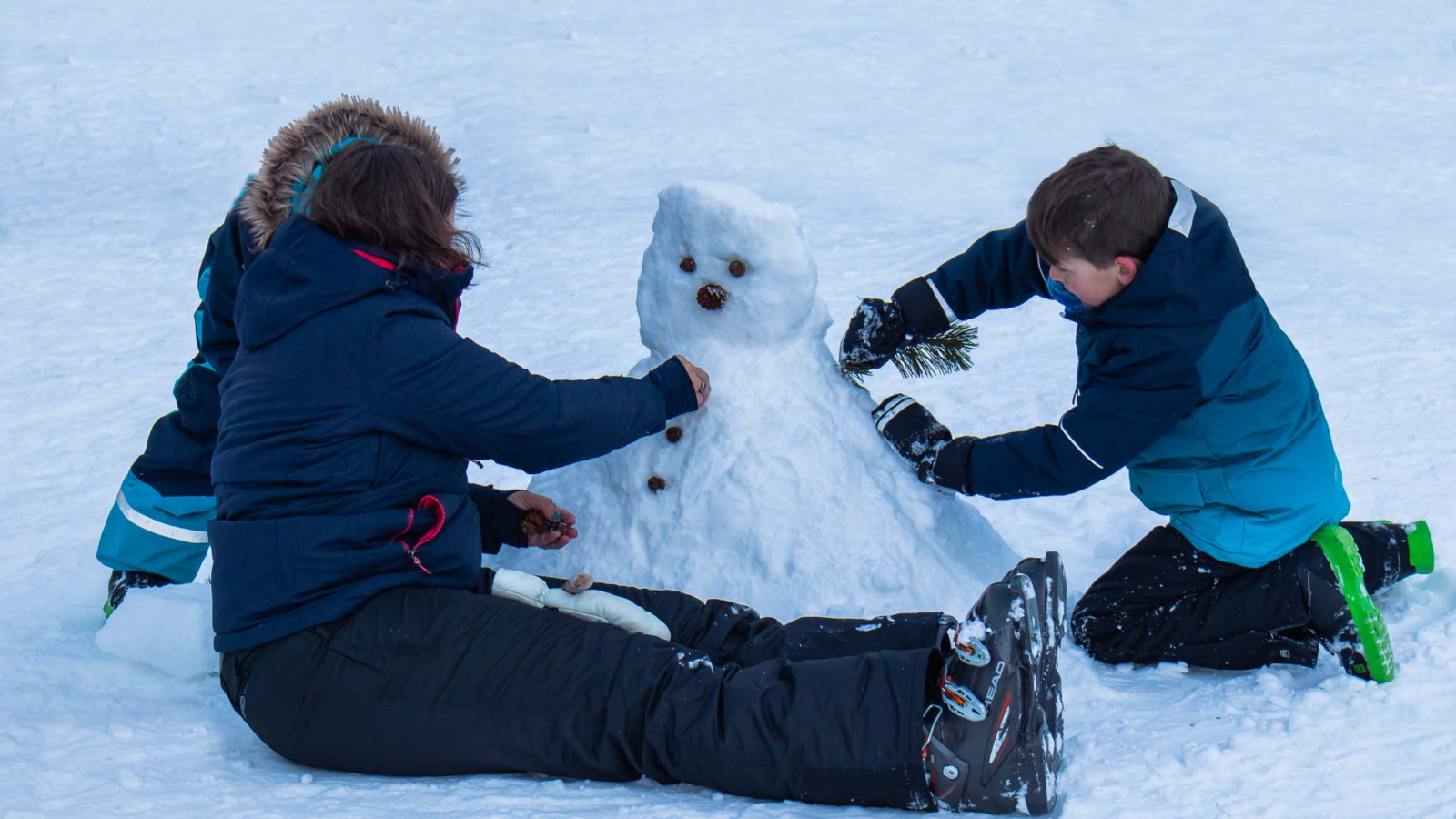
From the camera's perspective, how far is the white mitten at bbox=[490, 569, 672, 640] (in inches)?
89.0

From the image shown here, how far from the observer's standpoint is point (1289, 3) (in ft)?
27.4

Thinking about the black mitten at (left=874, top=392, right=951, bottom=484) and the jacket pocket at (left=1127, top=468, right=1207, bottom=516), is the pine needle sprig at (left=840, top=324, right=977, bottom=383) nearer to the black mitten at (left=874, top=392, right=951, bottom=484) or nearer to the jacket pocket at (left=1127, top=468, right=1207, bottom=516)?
the black mitten at (left=874, top=392, right=951, bottom=484)

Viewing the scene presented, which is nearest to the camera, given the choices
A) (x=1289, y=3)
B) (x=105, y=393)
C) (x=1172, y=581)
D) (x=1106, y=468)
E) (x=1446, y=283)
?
(x=1106, y=468)

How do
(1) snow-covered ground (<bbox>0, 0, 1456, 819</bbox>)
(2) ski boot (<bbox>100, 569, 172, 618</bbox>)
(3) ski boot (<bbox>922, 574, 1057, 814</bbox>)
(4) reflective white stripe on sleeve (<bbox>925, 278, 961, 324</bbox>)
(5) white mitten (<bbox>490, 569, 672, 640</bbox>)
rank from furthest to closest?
(2) ski boot (<bbox>100, 569, 172, 618</bbox>) < (4) reflective white stripe on sleeve (<bbox>925, 278, 961, 324</bbox>) < (5) white mitten (<bbox>490, 569, 672, 640</bbox>) < (1) snow-covered ground (<bbox>0, 0, 1456, 819</bbox>) < (3) ski boot (<bbox>922, 574, 1057, 814</bbox>)

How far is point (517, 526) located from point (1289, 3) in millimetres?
7581

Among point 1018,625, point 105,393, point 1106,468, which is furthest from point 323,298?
point 105,393

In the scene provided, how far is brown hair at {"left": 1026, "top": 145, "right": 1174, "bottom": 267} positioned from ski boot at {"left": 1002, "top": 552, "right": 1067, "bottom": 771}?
1.91ft

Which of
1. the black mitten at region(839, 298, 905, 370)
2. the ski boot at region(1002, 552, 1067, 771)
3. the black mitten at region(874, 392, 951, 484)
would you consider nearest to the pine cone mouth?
the black mitten at region(839, 298, 905, 370)

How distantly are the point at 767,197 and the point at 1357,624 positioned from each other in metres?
3.80

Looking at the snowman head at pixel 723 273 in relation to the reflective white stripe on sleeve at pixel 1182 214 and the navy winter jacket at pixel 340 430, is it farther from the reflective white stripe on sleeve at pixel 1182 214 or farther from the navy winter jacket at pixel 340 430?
the reflective white stripe on sleeve at pixel 1182 214

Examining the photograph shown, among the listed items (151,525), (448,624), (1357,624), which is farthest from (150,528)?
(1357,624)

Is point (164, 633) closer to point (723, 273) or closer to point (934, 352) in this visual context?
point (723, 273)

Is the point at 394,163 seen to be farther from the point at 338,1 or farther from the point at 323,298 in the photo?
the point at 338,1

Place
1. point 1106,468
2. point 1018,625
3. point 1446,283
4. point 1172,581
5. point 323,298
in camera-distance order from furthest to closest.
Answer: point 1446,283 < point 1172,581 < point 1106,468 < point 323,298 < point 1018,625
